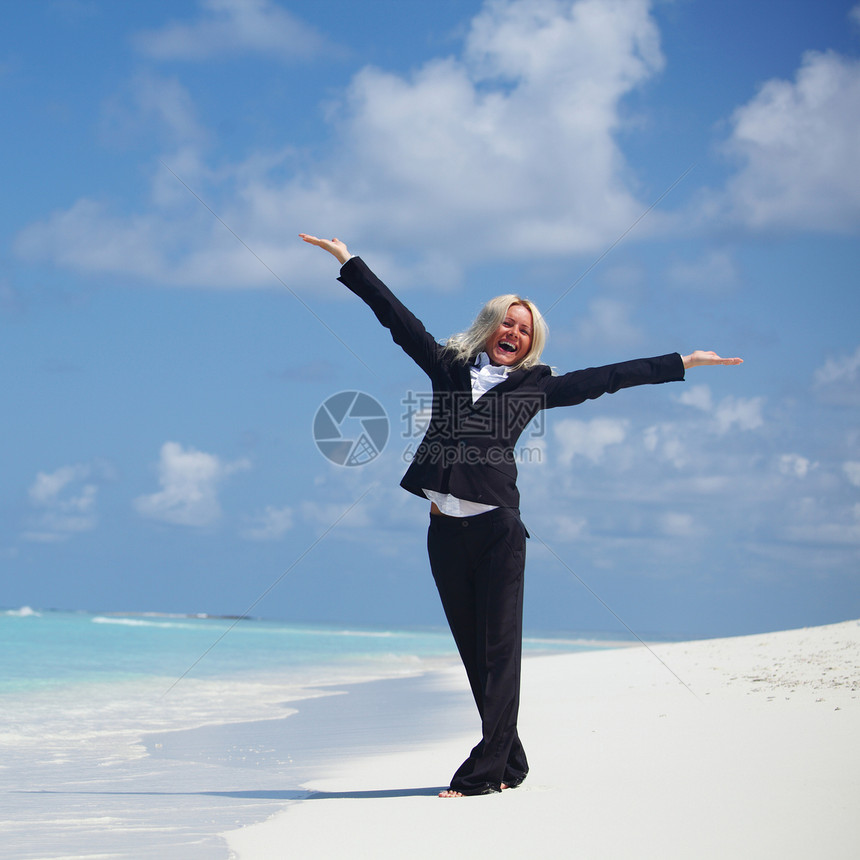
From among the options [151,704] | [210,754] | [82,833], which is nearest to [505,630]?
[82,833]

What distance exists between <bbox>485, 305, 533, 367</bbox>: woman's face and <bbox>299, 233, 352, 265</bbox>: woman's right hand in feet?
2.42

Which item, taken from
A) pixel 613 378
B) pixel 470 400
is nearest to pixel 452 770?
pixel 470 400

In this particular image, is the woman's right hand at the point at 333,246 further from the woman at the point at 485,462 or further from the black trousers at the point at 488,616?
the black trousers at the point at 488,616

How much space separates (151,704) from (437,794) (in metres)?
4.89

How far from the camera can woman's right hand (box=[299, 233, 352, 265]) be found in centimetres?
394

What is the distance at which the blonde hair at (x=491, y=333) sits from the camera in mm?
3980

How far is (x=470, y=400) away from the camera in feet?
12.9

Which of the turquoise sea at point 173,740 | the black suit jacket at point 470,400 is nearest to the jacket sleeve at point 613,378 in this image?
the black suit jacket at point 470,400

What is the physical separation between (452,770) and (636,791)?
4.12 ft

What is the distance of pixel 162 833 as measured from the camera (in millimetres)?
3260

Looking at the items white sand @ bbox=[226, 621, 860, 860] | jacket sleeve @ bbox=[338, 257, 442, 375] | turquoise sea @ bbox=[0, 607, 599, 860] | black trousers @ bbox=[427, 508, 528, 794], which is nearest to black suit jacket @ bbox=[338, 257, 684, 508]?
jacket sleeve @ bbox=[338, 257, 442, 375]

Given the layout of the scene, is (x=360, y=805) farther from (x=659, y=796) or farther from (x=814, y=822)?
(x=814, y=822)

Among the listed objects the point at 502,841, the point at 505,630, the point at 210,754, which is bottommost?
the point at 502,841

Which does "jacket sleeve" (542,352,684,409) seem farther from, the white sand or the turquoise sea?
the turquoise sea
